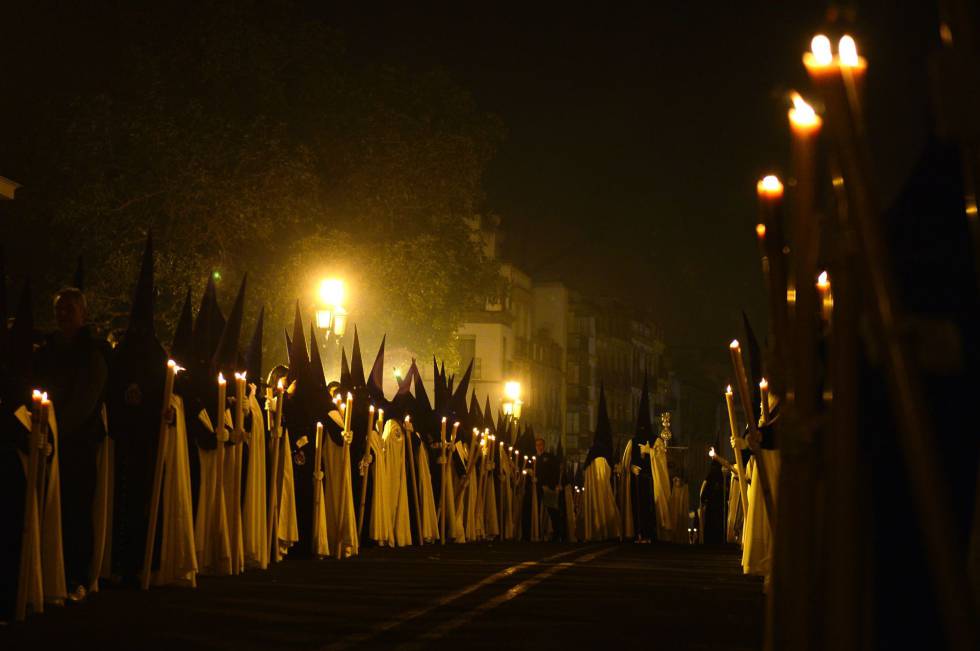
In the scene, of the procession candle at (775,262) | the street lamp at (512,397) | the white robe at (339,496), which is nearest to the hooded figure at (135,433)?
the white robe at (339,496)

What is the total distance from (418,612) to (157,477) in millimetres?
3329

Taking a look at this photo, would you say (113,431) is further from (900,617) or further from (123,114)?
(123,114)

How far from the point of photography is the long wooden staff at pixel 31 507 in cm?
922

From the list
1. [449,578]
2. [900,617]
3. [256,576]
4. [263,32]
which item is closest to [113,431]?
[256,576]

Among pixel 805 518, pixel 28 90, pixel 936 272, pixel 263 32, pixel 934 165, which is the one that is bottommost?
pixel 805 518

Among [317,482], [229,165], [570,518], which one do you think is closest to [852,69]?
[317,482]

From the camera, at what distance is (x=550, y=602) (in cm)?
1034

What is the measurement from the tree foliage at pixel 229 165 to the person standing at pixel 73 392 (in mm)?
19822

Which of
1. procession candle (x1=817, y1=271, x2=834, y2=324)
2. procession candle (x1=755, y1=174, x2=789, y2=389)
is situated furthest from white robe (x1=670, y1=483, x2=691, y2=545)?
procession candle (x1=755, y1=174, x2=789, y2=389)

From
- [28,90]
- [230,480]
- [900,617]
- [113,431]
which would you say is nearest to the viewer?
[900,617]

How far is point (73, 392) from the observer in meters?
10.6

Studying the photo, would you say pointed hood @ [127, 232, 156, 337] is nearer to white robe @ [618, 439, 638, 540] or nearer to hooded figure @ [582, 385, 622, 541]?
white robe @ [618, 439, 638, 540]

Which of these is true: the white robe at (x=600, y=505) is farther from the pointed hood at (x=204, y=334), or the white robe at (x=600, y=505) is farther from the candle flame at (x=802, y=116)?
the candle flame at (x=802, y=116)

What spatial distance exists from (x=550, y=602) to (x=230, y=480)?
4674 millimetres
